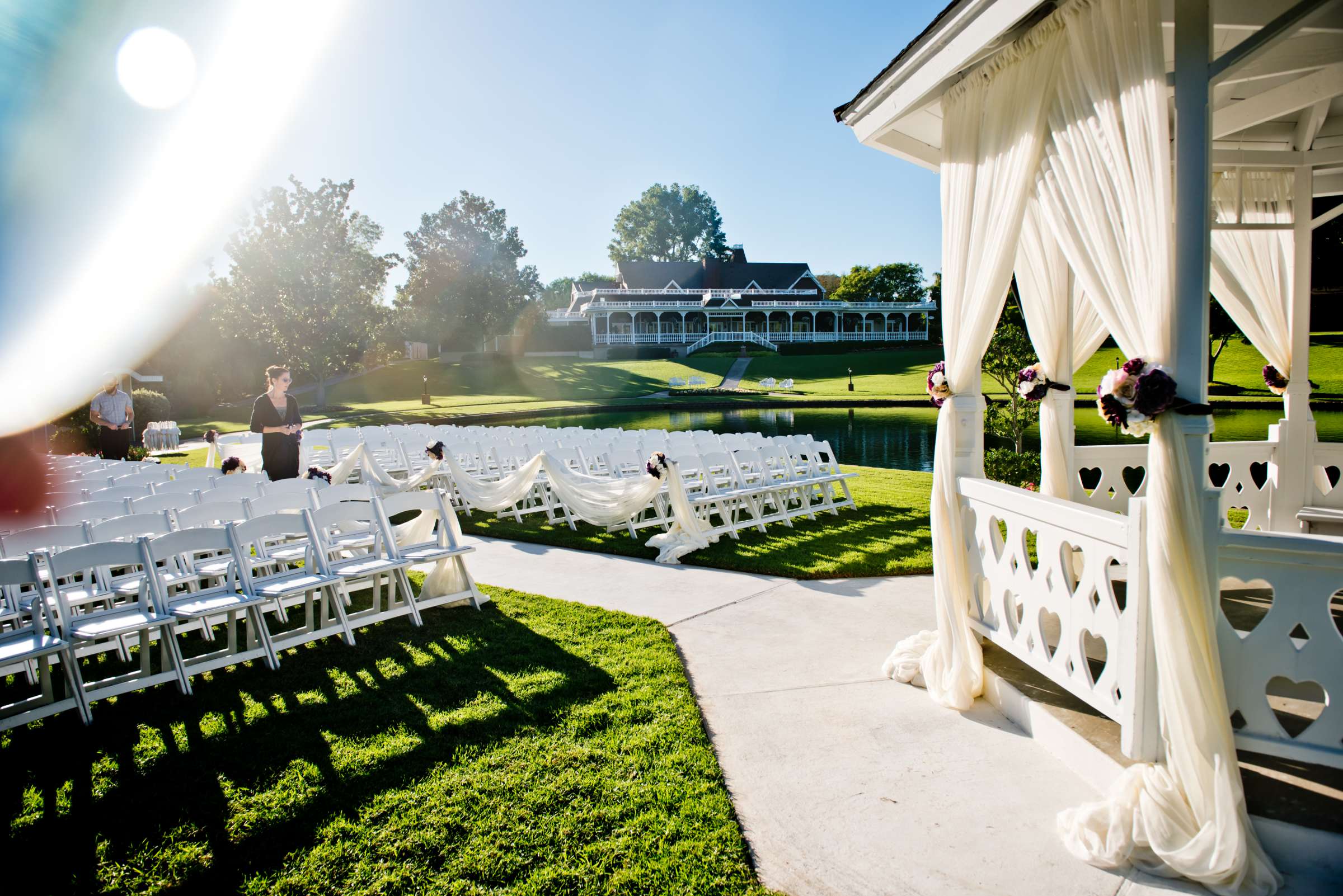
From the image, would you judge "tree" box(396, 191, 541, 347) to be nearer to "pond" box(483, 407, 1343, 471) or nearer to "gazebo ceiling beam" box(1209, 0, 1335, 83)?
"pond" box(483, 407, 1343, 471)

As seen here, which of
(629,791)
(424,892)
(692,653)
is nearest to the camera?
(424,892)

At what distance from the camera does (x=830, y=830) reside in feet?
9.80

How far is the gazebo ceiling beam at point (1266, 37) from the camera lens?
9.55ft

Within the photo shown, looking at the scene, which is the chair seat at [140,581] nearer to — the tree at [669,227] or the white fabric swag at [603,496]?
the white fabric swag at [603,496]

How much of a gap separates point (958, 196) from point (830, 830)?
12.2 feet

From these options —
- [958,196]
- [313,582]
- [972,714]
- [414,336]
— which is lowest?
[972,714]

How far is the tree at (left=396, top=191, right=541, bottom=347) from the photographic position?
5772cm

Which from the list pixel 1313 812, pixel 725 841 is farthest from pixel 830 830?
pixel 1313 812

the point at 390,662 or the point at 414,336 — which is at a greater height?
the point at 414,336

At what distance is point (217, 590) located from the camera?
5086 millimetres

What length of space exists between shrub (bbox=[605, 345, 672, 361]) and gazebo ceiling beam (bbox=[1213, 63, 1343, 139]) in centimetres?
5304

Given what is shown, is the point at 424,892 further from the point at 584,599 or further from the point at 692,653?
the point at 584,599

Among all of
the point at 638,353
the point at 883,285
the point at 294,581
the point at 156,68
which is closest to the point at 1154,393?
the point at 156,68

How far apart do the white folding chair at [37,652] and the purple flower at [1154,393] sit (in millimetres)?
5402
